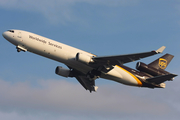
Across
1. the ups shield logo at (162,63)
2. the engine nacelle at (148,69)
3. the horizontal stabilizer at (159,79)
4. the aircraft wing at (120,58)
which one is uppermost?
the ups shield logo at (162,63)

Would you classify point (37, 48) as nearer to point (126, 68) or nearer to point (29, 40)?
point (29, 40)

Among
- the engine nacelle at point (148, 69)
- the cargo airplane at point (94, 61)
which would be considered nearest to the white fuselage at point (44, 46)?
the cargo airplane at point (94, 61)

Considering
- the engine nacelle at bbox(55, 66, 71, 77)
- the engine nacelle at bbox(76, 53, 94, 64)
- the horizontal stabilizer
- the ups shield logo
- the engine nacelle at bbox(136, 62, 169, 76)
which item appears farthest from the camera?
the ups shield logo

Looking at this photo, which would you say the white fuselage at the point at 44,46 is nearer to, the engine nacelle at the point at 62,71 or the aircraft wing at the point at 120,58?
the aircraft wing at the point at 120,58

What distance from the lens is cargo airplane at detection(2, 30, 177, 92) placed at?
4272cm

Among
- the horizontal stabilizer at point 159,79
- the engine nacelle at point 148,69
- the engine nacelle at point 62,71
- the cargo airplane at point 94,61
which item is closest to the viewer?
the cargo airplane at point 94,61

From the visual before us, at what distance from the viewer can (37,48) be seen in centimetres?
4275

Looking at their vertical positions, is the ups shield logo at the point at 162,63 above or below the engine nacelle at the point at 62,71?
above

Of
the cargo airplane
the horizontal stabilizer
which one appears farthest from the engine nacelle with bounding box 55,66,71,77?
the horizontal stabilizer

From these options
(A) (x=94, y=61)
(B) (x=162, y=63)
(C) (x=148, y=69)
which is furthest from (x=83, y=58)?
(B) (x=162, y=63)

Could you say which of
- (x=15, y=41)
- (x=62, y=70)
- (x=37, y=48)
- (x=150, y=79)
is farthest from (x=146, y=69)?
(x=15, y=41)

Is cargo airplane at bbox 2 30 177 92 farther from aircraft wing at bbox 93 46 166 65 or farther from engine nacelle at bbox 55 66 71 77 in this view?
engine nacelle at bbox 55 66 71 77

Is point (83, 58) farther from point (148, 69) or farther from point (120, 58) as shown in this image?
point (148, 69)

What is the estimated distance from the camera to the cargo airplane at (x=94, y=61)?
4272 centimetres
